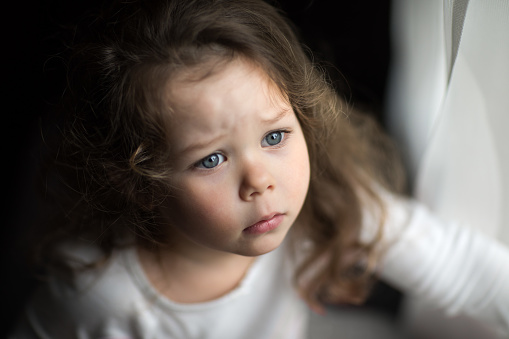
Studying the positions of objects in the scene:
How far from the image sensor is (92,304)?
78 centimetres

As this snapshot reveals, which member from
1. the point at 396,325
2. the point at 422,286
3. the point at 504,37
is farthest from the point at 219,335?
the point at 504,37

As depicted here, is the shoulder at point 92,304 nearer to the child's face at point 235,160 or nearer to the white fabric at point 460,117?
the child's face at point 235,160

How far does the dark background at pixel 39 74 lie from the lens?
0.97 m

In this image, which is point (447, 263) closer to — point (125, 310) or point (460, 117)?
point (460, 117)

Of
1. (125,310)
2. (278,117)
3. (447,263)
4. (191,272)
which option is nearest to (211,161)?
(278,117)

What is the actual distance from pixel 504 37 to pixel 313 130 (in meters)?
0.28

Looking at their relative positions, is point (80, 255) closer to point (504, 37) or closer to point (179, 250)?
point (179, 250)

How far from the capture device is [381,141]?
1.00 meters

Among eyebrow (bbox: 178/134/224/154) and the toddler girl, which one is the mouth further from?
eyebrow (bbox: 178/134/224/154)

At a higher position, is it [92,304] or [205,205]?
[205,205]

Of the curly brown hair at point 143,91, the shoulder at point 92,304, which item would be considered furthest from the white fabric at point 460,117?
the shoulder at point 92,304

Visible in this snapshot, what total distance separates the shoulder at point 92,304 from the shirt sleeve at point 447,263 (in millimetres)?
488

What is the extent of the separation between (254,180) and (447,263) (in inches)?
19.3

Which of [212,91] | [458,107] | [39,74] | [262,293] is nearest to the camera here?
[212,91]
